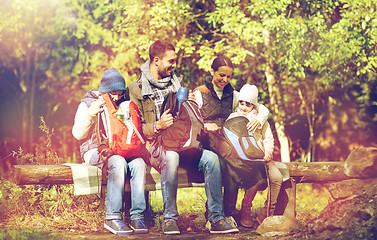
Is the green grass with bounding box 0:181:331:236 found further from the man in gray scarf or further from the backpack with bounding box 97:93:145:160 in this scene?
the backpack with bounding box 97:93:145:160

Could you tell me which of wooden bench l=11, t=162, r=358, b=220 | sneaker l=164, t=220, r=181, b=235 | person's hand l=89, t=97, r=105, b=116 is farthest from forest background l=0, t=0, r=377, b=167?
sneaker l=164, t=220, r=181, b=235

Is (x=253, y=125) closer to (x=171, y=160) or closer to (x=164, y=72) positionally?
(x=171, y=160)

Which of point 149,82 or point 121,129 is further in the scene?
point 149,82

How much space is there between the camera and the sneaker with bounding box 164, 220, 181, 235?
17.7ft

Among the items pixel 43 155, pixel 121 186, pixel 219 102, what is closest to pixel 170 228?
pixel 121 186

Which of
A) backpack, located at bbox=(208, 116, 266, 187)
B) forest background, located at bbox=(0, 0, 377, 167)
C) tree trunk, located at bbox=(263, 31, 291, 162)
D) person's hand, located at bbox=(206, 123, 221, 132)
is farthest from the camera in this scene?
tree trunk, located at bbox=(263, 31, 291, 162)

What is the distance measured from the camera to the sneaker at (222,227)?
5.43 m

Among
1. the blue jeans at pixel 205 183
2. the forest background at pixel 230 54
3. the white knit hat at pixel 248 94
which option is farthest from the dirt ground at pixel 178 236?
the forest background at pixel 230 54

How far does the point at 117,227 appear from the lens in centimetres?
537

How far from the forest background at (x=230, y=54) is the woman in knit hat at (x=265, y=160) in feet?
4.50

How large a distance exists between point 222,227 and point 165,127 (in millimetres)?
1134

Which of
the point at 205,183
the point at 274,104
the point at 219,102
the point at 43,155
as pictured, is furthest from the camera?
the point at 274,104

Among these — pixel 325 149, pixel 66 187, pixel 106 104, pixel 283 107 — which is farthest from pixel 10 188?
pixel 325 149

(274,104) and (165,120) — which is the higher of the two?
(274,104)
